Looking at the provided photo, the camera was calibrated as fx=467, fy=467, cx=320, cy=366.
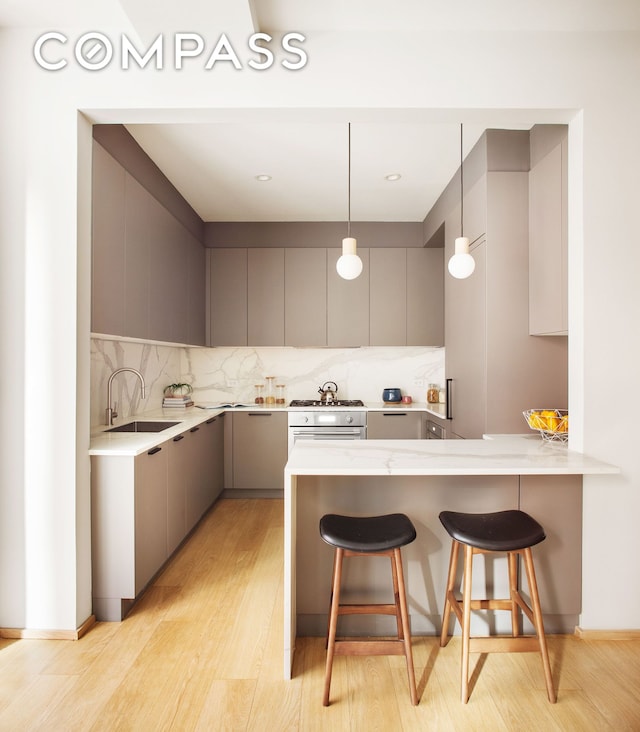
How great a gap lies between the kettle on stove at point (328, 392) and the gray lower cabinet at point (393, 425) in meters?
0.53

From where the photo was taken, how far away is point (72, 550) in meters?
2.14

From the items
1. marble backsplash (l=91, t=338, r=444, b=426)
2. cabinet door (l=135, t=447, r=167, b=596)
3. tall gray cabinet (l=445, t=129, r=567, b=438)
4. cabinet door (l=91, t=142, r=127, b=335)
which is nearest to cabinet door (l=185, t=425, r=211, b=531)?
cabinet door (l=135, t=447, r=167, b=596)

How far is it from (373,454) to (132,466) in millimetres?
1191

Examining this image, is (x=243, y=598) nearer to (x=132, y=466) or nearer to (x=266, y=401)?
(x=132, y=466)

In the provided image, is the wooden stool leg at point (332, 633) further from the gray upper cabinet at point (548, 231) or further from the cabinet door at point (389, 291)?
the cabinet door at point (389, 291)

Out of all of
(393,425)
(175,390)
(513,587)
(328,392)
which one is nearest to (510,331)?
(513,587)

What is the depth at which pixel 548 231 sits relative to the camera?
2562 mm

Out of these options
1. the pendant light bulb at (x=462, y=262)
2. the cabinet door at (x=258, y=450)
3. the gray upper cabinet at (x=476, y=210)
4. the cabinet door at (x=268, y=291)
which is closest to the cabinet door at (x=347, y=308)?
the cabinet door at (x=268, y=291)

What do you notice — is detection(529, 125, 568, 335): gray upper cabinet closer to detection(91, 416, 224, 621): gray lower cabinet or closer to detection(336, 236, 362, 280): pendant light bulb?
detection(336, 236, 362, 280): pendant light bulb

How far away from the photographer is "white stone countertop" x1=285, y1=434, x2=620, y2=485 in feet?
6.02

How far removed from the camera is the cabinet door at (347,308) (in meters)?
4.67

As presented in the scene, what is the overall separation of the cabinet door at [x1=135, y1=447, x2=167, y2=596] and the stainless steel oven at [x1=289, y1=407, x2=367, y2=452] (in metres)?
1.75

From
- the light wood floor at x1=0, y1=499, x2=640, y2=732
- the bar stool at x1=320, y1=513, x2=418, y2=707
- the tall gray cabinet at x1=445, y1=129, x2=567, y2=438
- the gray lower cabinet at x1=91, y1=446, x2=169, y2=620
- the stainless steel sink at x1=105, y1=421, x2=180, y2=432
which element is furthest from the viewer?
the stainless steel sink at x1=105, y1=421, x2=180, y2=432

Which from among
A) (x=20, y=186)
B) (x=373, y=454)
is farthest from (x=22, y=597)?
(x=20, y=186)
